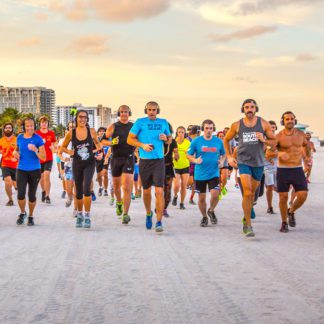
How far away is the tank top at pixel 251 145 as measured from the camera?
10484 millimetres

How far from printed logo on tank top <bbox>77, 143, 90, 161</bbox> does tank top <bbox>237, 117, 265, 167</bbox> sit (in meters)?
2.59

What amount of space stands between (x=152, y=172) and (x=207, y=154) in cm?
149

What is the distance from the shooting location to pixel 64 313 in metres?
5.45

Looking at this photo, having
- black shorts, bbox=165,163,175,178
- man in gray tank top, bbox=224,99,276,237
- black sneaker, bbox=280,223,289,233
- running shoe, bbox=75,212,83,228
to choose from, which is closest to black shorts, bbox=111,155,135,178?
running shoe, bbox=75,212,83,228

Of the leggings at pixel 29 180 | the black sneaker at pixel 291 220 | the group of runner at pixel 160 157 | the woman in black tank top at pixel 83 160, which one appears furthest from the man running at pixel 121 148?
the black sneaker at pixel 291 220

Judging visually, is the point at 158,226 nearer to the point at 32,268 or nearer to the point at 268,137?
the point at 268,137

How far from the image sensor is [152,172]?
37.0 ft

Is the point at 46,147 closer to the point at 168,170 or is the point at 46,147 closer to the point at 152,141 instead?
the point at 168,170

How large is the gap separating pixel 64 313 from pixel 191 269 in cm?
228

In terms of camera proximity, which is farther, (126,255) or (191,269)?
(126,255)

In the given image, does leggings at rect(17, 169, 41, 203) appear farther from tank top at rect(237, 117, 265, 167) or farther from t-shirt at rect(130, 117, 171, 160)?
tank top at rect(237, 117, 265, 167)

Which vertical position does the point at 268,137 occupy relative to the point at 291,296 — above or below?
above

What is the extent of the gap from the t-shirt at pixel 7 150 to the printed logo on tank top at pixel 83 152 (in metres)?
5.33

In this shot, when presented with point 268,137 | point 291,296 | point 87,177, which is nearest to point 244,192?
point 268,137
